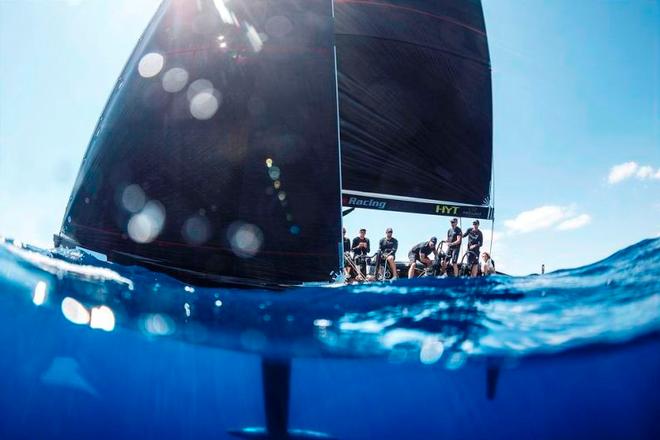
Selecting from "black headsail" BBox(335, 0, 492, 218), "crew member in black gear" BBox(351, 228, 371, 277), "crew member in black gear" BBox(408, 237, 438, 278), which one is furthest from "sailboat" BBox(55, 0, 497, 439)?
"crew member in black gear" BBox(351, 228, 371, 277)

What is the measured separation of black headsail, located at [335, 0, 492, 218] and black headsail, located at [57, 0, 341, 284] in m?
2.22

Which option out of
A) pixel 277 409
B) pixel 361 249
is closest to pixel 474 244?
pixel 361 249

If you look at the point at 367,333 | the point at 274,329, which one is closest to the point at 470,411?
the point at 367,333

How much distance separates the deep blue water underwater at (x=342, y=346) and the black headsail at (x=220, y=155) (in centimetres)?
50

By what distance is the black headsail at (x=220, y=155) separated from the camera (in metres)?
5.20

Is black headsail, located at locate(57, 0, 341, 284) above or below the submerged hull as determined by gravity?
above

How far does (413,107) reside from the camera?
9.11 meters

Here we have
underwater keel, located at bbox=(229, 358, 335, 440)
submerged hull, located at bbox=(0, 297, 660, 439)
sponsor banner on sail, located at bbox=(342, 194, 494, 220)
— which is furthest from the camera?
sponsor banner on sail, located at bbox=(342, 194, 494, 220)

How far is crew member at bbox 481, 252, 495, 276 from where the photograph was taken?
9.39 meters

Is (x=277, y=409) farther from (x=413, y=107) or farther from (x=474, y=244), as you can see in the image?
(x=413, y=107)

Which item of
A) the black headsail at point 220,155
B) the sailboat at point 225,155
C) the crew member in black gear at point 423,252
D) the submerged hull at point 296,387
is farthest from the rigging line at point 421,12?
the submerged hull at point 296,387

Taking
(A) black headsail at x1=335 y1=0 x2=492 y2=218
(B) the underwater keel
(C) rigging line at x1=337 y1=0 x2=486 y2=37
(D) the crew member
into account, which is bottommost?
(B) the underwater keel

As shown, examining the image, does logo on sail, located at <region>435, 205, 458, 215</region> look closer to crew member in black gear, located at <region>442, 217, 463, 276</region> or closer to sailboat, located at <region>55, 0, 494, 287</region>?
crew member in black gear, located at <region>442, 217, 463, 276</region>

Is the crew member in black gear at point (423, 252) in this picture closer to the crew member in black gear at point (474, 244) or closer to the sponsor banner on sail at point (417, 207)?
the sponsor banner on sail at point (417, 207)
